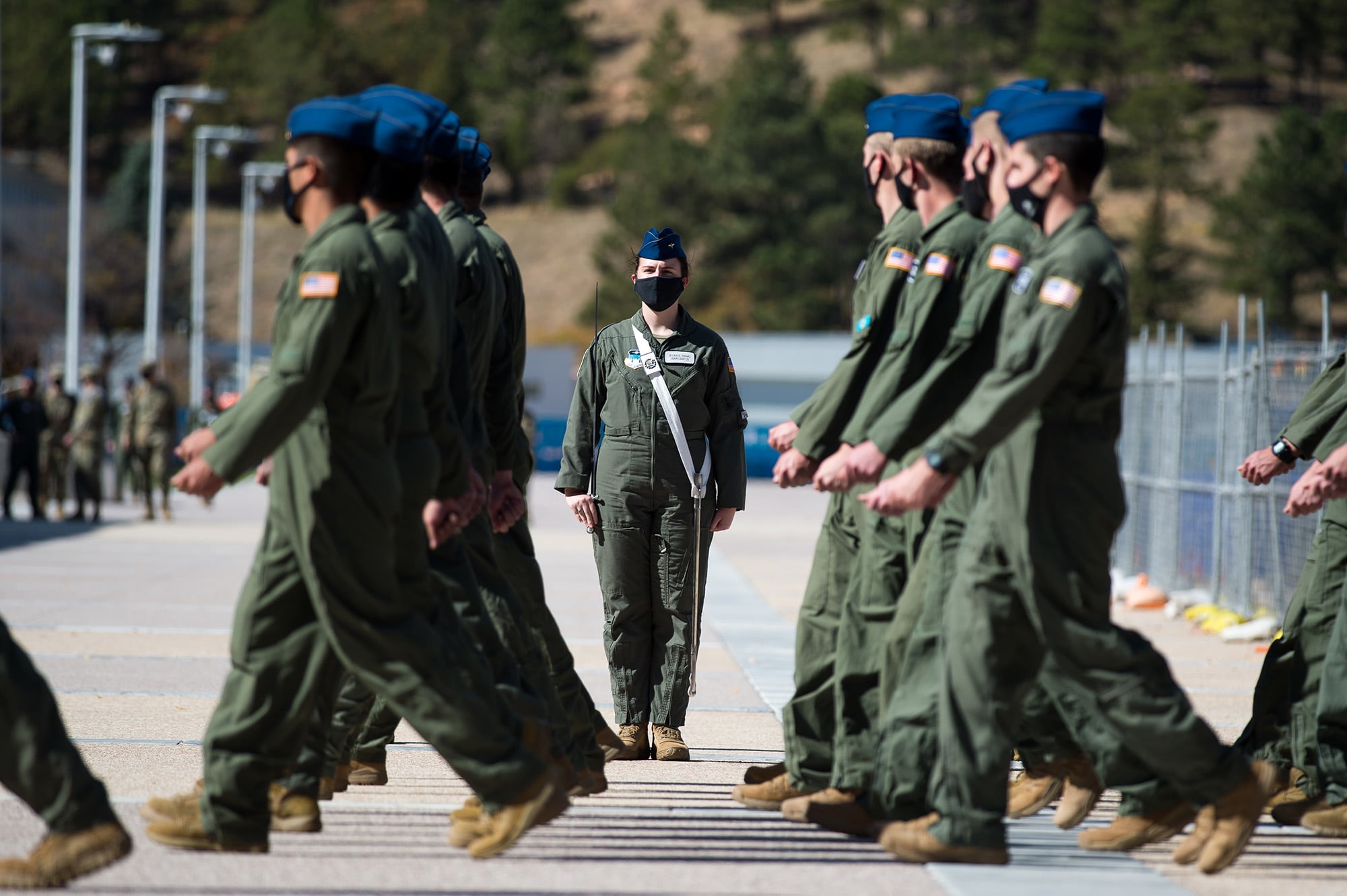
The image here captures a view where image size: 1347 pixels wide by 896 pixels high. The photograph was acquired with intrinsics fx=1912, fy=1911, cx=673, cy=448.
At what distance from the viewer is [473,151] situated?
680cm

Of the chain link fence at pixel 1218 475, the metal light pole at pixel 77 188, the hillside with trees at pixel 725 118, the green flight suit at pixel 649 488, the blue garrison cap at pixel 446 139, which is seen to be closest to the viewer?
the blue garrison cap at pixel 446 139

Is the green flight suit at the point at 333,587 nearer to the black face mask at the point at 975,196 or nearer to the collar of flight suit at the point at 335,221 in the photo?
the collar of flight suit at the point at 335,221

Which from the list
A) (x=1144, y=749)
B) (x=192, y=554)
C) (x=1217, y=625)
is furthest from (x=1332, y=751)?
(x=192, y=554)

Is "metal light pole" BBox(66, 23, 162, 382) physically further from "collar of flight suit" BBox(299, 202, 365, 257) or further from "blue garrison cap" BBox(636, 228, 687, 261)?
"collar of flight suit" BBox(299, 202, 365, 257)

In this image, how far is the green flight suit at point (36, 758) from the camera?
4.64 metres

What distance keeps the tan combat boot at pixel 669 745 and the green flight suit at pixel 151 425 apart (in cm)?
1698

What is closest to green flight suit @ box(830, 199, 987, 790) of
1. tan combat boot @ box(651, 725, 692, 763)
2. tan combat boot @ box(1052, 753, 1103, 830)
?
tan combat boot @ box(1052, 753, 1103, 830)

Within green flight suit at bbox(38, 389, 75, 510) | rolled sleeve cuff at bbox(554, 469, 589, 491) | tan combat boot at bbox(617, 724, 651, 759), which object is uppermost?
rolled sleeve cuff at bbox(554, 469, 589, 491)

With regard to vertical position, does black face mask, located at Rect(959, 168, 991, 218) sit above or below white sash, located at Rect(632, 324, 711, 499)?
above

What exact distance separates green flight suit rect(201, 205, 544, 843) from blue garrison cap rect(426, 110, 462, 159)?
1.15 meters

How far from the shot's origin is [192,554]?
18.5 m

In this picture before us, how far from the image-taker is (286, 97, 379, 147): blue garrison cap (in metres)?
5.12

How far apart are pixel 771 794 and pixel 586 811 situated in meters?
0.62

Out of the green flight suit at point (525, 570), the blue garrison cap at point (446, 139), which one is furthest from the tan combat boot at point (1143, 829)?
the blue garrison cap at point (446, 139)
